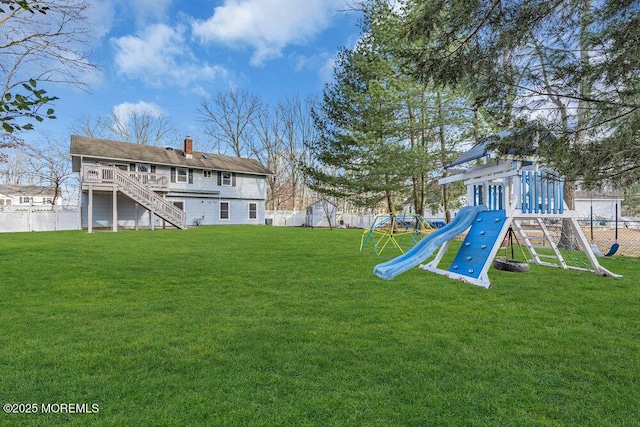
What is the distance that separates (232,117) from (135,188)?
19.2 metres

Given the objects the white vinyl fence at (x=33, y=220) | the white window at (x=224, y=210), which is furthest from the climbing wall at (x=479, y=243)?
the white window at (x=224, y=210)

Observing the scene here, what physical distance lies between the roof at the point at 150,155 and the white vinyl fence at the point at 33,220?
3.53 metres

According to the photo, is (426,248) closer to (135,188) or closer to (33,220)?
(135,188)

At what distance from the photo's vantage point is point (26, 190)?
37875mm

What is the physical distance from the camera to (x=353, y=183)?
771 inches

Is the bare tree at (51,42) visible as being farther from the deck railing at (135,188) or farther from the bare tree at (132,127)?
the bare tree at (132,127)

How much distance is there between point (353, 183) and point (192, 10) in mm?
11003

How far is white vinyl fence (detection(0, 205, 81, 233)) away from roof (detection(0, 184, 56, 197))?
2134 cm

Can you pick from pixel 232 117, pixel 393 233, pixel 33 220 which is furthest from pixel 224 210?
pixel 393 233

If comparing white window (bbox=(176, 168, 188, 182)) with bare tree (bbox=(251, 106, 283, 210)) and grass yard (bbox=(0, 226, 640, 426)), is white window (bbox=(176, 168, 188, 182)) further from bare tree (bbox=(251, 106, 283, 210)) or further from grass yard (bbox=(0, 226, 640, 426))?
grass yard (bbox=(0, 226, 640, 426))

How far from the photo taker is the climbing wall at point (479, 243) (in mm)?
5691

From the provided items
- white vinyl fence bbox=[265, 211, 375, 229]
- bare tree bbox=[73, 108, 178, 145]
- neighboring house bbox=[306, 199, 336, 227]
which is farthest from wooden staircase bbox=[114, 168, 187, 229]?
bare tree bbox=[73, 108, 178, 145]

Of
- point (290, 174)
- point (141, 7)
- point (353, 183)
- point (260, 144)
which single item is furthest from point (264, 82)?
point (141, 7)

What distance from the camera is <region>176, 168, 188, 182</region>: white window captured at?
23884 mm
